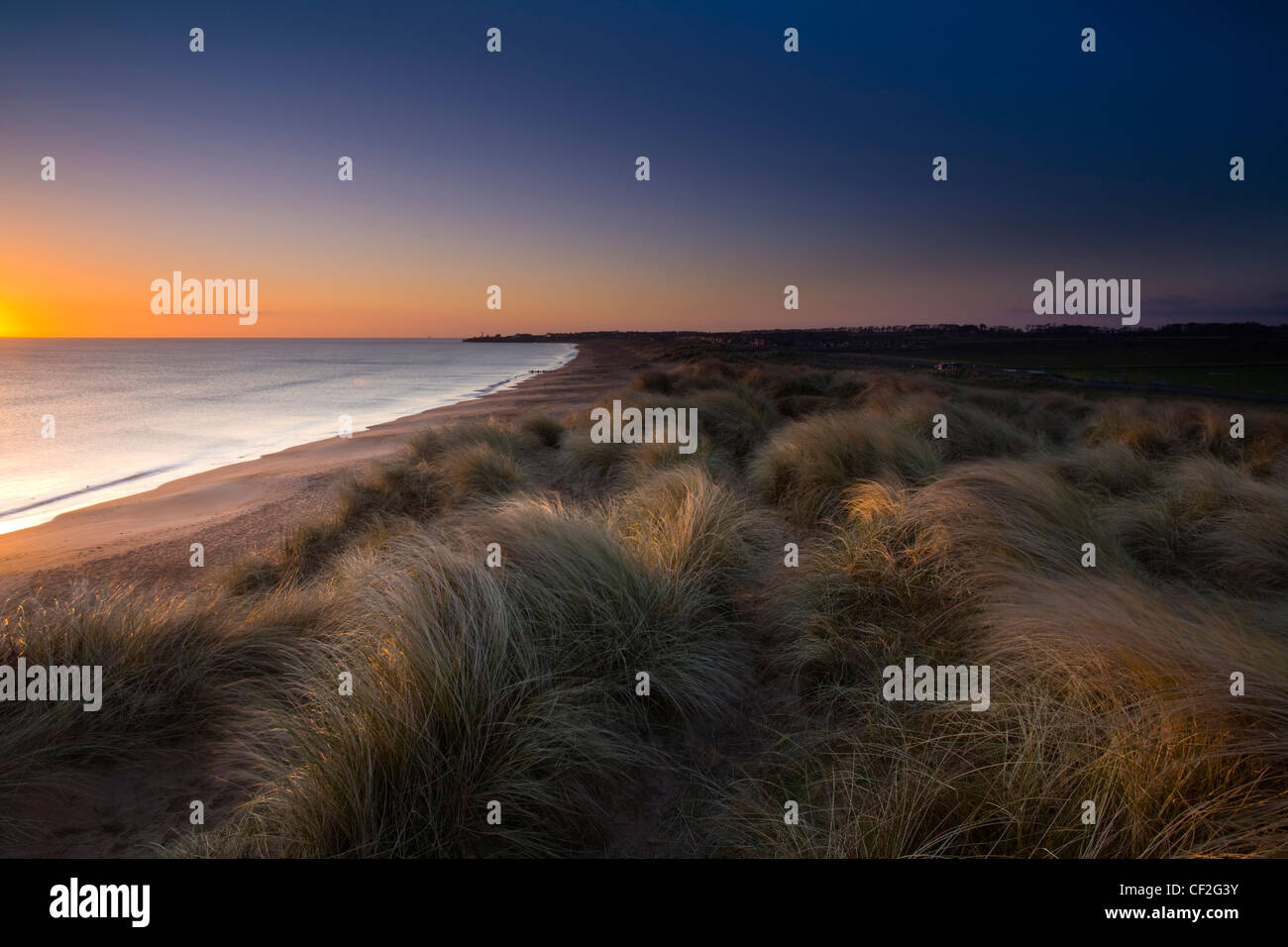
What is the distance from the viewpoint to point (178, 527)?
30.6 ft

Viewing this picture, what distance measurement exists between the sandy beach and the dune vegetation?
351 cm

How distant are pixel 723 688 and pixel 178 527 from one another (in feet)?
32.6

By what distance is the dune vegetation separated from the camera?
2109mm

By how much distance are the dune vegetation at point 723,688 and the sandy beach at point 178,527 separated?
11.5ft

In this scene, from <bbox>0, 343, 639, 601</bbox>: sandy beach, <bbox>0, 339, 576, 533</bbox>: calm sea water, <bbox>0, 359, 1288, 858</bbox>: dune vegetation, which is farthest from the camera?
<bbox>0, 339, 576, 533</bbox>: calm sea water

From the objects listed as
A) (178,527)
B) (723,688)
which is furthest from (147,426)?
(723,688)

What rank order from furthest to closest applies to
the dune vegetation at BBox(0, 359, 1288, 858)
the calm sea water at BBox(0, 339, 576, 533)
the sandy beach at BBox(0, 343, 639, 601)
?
1. the calm sea water at BBox(0, 339, 576, 533)
2. the sandy beach at BBox(0, 343, 639, 601)
3. the dune vegetation at BBox(0, 359, 1288, 858)

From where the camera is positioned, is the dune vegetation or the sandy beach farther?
the sandy beach

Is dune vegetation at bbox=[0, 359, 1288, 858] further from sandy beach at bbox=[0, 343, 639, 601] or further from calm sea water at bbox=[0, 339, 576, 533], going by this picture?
calm sea water at bbox=[0, 339, 576, 533]

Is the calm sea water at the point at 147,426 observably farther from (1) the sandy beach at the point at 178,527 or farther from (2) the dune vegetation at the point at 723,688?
(2) the dune vegetation at the point at 723,688

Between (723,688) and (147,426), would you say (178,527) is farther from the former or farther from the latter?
(147,426)

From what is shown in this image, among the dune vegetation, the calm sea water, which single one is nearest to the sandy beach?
the calm sea water
